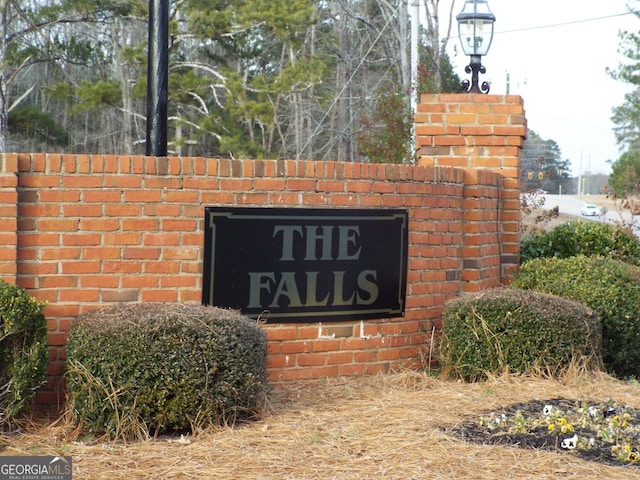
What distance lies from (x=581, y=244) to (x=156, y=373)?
5846mm

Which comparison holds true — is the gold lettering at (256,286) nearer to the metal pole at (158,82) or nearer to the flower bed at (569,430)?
the metal pole at (158,82)

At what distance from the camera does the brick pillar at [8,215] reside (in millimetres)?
5477

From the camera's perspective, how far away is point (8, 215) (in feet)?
18.1

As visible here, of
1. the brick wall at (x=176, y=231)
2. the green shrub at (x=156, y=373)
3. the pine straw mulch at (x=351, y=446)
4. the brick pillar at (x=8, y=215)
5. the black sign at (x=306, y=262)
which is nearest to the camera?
the pine straw mulch at (x=351, y=446)

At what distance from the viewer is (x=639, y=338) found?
7.32 metres

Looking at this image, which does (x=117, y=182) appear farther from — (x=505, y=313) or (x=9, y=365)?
(x=505, y=313)

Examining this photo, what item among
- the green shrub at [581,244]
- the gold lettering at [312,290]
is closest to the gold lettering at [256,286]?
the gold lettering at [312,290]

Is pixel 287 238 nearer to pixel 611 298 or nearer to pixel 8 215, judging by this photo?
pixel 8 215

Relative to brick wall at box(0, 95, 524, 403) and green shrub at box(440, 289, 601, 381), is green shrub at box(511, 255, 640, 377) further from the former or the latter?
brick wall at box(0, 95, 524, 403)

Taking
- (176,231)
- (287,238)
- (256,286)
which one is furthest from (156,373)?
(287,238)

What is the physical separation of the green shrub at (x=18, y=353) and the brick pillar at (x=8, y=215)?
0.51 metres

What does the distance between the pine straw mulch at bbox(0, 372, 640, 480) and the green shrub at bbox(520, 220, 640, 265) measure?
343 centimetres

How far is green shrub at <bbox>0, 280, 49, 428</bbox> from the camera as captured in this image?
4.82m

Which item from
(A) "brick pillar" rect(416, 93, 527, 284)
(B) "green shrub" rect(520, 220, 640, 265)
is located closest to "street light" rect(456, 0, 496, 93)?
(A) "brick pillar" rect(416, 93, 527, 284)
